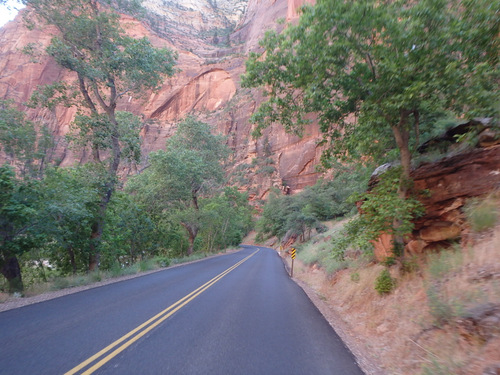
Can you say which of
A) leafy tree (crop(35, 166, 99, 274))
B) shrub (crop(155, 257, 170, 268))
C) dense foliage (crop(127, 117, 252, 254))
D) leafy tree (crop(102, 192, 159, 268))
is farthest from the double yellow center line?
dense foliage (crop(127, 117, 252, 254))

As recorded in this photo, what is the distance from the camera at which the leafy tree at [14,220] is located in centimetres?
847

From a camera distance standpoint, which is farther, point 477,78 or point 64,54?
point 64,54

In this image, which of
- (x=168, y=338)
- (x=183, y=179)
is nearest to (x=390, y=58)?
(x=168, y=338)

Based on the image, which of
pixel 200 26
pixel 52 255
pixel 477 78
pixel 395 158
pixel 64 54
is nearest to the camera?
pixel 477 78

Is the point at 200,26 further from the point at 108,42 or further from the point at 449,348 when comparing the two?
the point at 449,348

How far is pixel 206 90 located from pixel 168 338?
3319 inches

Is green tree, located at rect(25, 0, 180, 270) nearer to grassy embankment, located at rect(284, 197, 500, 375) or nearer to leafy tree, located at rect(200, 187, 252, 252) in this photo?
grassy embankment, located at rect(284, 197, 500, 375)

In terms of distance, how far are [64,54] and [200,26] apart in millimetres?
115900

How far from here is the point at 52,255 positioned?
45.8 feet

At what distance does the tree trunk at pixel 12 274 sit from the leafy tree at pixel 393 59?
30.1 feet

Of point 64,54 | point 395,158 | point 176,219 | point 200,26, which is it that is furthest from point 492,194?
point 200,26

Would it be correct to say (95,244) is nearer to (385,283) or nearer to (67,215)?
(67,215)

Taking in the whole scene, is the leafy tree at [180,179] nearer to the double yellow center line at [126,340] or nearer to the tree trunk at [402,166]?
the double yellow center line at [126,340]

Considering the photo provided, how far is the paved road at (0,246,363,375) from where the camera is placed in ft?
12.5
